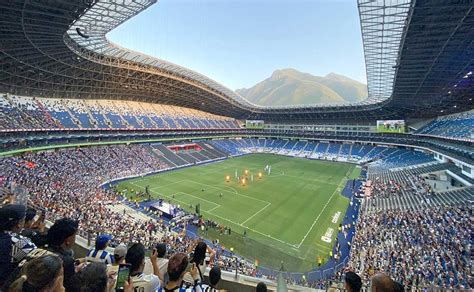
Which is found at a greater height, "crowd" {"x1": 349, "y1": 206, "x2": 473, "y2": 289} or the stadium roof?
the stadium roof

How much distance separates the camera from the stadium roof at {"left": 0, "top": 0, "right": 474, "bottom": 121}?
17.5 meters

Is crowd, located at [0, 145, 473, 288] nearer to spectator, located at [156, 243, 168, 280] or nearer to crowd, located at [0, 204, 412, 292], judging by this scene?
crowd, located at [0, 204, 412, 292]

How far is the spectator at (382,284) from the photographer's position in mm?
2701

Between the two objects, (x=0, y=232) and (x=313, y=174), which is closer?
(x=0, y=232)

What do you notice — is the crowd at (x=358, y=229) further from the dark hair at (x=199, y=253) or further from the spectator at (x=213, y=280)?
the spectator at (x=213, y=280)

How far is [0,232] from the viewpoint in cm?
335

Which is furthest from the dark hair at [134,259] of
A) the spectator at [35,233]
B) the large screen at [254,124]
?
the large screen at [254,124]

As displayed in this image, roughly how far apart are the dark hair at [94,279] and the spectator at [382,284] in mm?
2874

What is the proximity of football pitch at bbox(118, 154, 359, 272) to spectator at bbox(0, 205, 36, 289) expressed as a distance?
16.9 meters

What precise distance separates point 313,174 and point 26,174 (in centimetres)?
4130

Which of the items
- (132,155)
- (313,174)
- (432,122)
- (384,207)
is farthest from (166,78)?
(432,122)

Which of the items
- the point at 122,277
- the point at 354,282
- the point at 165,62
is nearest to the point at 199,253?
the point at 122,277

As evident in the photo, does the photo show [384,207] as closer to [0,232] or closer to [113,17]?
[0,232]

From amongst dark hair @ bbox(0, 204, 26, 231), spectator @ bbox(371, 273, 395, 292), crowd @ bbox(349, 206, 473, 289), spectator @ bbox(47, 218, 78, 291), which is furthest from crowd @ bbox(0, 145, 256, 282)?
crowd @ bbox(349, 206, 473, 289)
